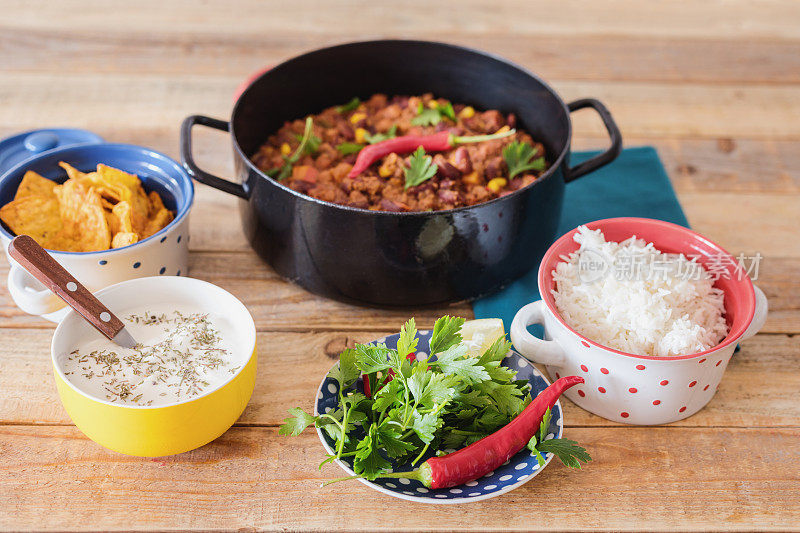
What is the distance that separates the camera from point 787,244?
219 cm

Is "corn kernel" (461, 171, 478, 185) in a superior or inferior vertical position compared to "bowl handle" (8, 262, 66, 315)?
superior

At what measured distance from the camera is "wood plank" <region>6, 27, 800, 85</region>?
2926 millimetres

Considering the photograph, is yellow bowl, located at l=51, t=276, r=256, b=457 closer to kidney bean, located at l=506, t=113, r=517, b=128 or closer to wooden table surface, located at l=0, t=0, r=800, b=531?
wooden table surface, located at l=0, t=0, r=800, b=531

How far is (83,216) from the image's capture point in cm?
180

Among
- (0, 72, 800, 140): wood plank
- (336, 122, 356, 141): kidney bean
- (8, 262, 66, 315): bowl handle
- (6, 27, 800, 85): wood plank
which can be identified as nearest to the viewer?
(8, 262, 66, 315): bowl handle

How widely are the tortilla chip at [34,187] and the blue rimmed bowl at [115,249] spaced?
0.13 feet

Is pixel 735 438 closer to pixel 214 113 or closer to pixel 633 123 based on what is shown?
pixel 633 123

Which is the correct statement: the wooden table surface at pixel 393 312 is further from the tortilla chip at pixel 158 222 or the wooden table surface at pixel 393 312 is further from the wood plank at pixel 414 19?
the tortilla chip at pixel 158 222

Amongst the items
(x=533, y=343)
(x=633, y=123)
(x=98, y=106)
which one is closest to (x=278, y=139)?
(x=98, y=106)

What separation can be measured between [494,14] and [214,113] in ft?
4.43

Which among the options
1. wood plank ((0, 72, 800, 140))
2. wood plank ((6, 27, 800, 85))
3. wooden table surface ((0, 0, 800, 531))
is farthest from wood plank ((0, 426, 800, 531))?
wood plank ((6, 27, 800, 85))

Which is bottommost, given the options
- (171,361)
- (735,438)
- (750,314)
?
(735,438)

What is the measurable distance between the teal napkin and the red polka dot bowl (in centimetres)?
37

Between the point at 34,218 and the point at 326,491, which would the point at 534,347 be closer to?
the point at 326,491
